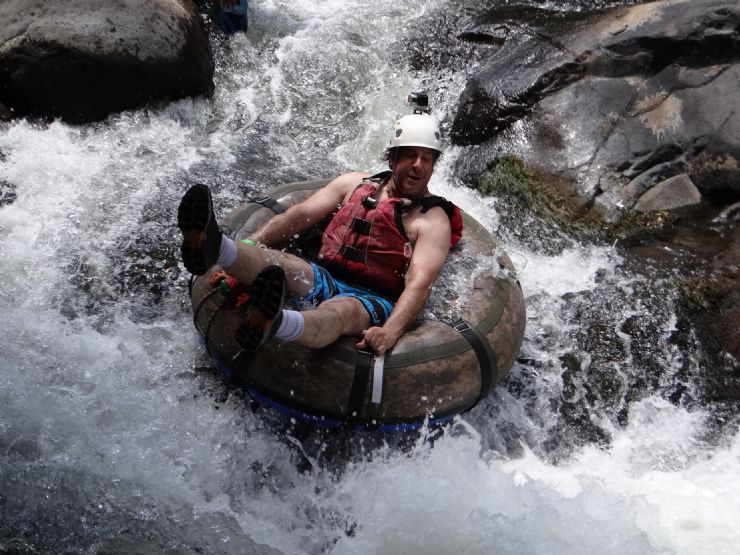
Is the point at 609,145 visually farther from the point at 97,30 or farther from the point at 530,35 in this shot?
the point at 97,30

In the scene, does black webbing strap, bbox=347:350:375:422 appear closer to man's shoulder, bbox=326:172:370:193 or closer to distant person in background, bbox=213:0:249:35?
man's shoulder, bbox=326:172:370:193

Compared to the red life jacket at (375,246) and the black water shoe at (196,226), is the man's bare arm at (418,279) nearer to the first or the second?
the red life jacket at (375,246)

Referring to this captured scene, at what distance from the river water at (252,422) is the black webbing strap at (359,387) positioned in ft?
1.29

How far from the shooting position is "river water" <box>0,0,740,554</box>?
324 centimetres

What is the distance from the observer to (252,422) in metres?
3.71

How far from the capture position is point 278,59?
729 centimetres

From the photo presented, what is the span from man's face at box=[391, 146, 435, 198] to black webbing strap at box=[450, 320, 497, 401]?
882mm

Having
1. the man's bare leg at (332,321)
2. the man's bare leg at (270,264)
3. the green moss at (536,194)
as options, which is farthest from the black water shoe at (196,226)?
the green moss at (536,194)

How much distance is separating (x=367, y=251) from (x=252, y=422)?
1.14 metres

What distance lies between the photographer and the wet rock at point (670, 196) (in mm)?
5605

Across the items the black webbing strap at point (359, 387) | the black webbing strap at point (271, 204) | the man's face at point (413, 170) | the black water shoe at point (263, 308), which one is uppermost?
the man's face at point (413, 170)

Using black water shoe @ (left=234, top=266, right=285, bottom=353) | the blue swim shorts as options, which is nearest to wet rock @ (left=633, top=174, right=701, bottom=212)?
the blue swim shorts

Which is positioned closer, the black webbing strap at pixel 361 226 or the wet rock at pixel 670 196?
the black webbing strap at pixel 361 226

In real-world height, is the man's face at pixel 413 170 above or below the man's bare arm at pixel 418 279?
above
